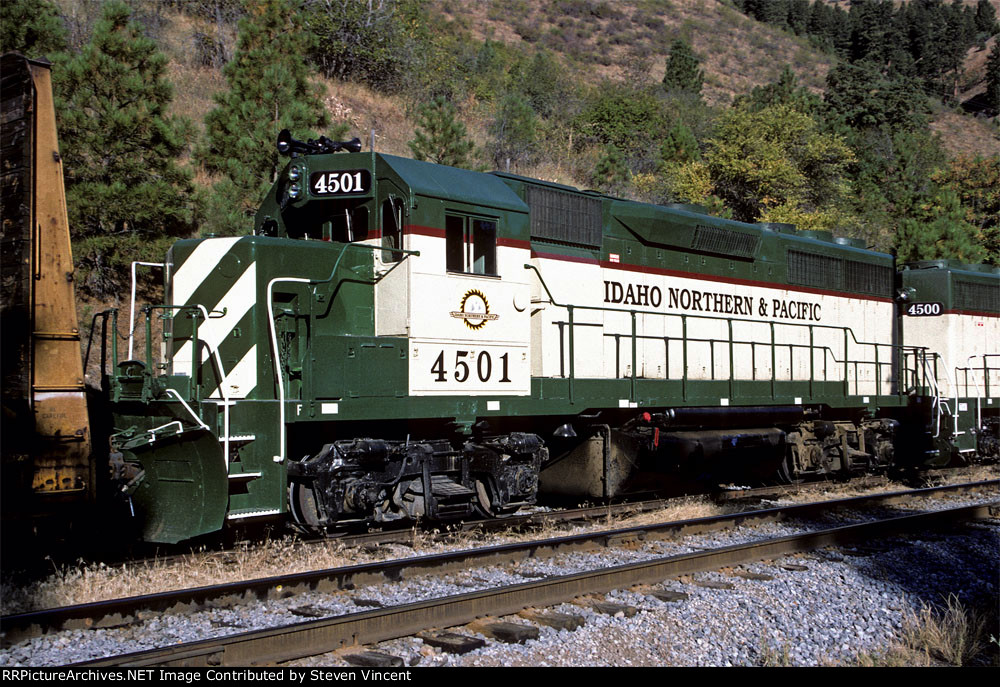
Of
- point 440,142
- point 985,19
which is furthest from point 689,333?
point 985,19

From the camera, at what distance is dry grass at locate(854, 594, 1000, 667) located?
5.00 m

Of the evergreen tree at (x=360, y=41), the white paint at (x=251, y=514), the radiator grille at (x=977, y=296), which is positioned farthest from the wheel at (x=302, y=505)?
the evergreen tree at (x=360, y=41)

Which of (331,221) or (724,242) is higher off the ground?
(724,242)

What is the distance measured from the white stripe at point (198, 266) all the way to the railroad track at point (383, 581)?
284 centimetres

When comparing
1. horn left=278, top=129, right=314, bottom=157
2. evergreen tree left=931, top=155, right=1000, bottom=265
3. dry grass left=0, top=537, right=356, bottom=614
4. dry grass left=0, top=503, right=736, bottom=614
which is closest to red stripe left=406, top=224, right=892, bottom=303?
horn left=278, top=129, right=314, bottom=157

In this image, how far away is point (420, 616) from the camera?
5414mm

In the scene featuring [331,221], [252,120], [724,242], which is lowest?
[331,221]

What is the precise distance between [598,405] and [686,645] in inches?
171

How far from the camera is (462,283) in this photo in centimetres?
805

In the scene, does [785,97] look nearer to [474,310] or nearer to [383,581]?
[474,310]

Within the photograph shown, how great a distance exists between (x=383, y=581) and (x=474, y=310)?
8.98 feet

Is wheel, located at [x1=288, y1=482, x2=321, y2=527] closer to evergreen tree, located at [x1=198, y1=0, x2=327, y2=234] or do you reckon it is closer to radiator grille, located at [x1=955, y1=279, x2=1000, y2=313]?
evergreen tree, located at [x1=198, y1=0, x2=327, y2=234]

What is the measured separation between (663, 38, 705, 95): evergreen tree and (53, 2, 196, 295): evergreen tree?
45.1 metres

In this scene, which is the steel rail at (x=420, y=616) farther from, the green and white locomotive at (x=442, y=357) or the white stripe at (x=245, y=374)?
the white stripe at (x=245, y=374)
